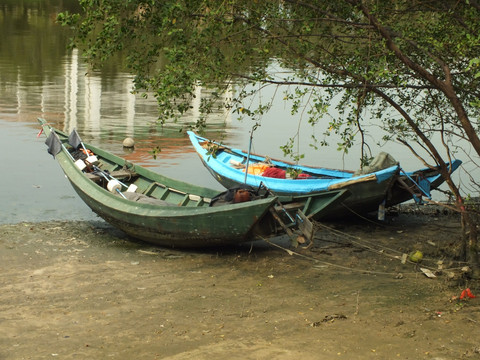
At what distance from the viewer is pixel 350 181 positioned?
11.6m

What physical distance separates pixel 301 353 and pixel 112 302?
9.27 feet

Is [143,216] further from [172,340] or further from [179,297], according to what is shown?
[172,340]

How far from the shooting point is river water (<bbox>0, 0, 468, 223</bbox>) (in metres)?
15.1

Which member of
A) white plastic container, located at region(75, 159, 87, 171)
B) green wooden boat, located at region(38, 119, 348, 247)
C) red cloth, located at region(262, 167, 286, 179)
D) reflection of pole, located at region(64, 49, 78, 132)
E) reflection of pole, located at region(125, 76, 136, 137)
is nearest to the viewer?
green wooden boat, located at region(38, 119, 348, 247)

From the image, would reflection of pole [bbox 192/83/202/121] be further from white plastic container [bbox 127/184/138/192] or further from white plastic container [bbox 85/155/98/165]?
white plastic container [bbox 127/184/138/192]

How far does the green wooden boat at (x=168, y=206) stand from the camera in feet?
34.1

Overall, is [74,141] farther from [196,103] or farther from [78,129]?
[196,103]

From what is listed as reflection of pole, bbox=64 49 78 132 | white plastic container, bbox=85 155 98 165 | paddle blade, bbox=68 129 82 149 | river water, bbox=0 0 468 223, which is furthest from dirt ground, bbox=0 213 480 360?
reflection of pole, bbox=64 49 78 132

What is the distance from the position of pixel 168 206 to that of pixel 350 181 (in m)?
2.81

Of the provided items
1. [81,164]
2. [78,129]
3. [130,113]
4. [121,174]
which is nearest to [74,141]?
[81,164]

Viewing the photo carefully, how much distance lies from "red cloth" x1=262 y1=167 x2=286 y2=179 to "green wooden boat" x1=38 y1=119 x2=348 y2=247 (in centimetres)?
173

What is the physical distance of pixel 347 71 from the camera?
9641 mm

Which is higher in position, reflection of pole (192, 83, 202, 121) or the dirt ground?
reflection of pole (192, 83, 202, 121)

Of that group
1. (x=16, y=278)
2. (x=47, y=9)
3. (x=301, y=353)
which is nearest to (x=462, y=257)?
(x=301, y=353)
